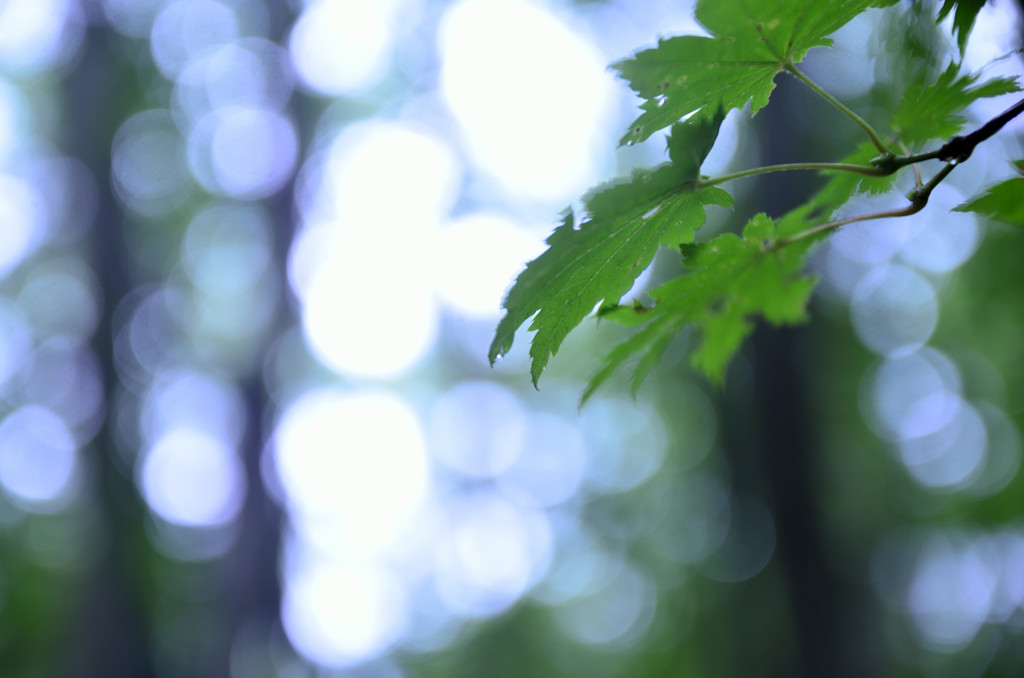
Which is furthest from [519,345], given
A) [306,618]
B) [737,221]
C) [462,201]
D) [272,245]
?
[306,618]

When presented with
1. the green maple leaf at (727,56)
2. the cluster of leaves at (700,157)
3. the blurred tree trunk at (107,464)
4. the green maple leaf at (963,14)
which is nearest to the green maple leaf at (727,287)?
the cluster of leaves at (700,157)

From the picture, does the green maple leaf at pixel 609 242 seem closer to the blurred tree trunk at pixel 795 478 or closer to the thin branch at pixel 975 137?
the thin branch at pixel 975 137

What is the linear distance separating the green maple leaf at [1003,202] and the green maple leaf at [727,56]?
0.28m

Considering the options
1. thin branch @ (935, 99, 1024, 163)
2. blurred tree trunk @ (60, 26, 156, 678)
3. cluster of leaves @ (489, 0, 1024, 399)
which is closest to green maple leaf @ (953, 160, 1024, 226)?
cluster of leaves @ (489, 0, 1024, 399)

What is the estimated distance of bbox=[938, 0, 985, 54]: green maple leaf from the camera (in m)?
0.79

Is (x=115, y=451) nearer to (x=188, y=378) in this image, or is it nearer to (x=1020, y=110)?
(x=188, y=378)

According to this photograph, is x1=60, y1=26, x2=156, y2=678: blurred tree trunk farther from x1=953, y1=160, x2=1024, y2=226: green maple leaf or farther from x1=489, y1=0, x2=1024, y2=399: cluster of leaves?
x1=953, y1=160, x2=1024, y2=226: green maple leaf

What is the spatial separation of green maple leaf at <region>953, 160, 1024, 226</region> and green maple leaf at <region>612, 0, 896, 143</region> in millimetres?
275

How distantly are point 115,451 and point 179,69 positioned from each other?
4.99m

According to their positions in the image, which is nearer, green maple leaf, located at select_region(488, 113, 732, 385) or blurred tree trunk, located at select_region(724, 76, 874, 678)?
green maple leaf, located at select_region(488, 113, 732, 385)

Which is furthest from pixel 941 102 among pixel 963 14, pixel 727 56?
pixel 727 56

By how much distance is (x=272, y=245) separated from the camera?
7812mm

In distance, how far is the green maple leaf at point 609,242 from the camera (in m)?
0.79

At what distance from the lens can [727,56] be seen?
2.70ft
